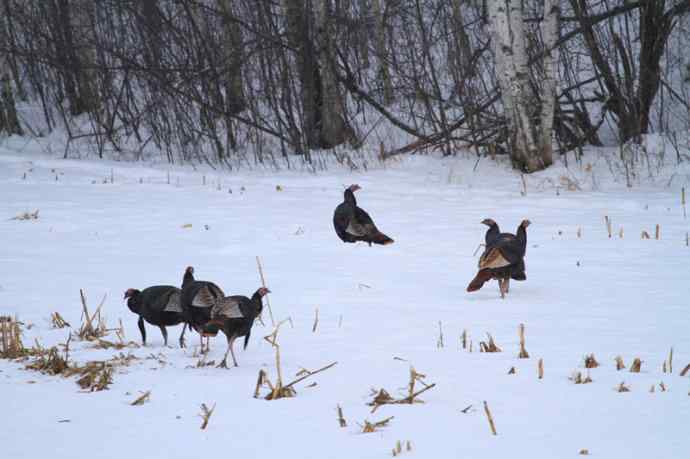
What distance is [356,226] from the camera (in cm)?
834

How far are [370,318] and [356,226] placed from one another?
10.1 feet

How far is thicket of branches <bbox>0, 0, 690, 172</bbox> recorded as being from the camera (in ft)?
44.6

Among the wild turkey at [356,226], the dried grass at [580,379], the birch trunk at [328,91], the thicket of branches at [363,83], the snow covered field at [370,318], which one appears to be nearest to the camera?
the snow covered field at [370,318]

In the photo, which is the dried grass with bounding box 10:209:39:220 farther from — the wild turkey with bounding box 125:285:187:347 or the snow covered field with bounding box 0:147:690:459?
the wild turkey with bounding box 125:285:187:347

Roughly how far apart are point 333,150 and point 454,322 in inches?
404

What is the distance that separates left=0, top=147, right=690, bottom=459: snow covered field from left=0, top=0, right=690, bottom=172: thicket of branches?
6.84 feet

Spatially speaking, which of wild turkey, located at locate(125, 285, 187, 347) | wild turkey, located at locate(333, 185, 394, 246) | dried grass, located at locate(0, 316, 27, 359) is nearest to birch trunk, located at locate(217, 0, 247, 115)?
wild turkey, located at locate(333, 185, 394, 246)

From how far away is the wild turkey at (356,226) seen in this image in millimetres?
8312

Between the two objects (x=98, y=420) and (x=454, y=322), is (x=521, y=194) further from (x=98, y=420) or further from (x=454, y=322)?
(x=98, y=420)

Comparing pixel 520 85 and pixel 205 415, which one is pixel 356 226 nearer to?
pixel 205 415

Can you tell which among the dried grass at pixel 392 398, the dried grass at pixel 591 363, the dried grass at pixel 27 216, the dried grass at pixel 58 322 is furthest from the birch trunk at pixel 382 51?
the dried grass at pixel 392 398

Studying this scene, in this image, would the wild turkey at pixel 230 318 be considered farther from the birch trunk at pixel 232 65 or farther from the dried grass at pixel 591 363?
the birch trunk at pixel 232 65

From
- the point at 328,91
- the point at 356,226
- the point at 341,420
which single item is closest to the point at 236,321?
the point at 341,420

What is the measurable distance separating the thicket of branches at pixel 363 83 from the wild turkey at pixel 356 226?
5.70 meters
